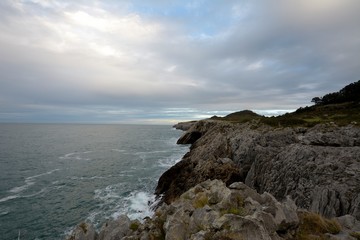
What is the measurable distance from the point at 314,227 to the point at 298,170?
12.2 meters

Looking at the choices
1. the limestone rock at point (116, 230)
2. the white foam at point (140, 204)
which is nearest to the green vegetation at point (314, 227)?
the limestone rock at point (116, 230)

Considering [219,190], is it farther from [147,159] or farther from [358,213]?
[147,159]

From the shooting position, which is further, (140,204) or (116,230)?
(140,204)

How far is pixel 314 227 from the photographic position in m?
11.7

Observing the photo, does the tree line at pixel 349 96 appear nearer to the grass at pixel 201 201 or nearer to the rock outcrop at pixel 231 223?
the rock outcrop at pixel 231 223

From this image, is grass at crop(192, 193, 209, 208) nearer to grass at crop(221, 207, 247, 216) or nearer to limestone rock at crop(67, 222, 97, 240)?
grass at crop(221, 207, 247, 216)

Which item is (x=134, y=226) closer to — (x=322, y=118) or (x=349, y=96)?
(x=322, y=118)

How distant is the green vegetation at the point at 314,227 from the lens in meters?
10.8

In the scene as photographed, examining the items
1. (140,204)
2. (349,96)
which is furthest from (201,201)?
(349,96)

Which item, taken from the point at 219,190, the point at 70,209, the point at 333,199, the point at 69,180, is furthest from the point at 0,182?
the point at 333,199

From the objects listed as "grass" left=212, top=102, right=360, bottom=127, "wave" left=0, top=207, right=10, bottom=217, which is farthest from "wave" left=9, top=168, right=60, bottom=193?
"grass" left=212, top=102, right=360, bottom=127

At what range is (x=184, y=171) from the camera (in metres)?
39.2

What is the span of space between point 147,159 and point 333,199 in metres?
54.6

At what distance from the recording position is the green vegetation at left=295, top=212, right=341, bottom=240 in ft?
35.6
